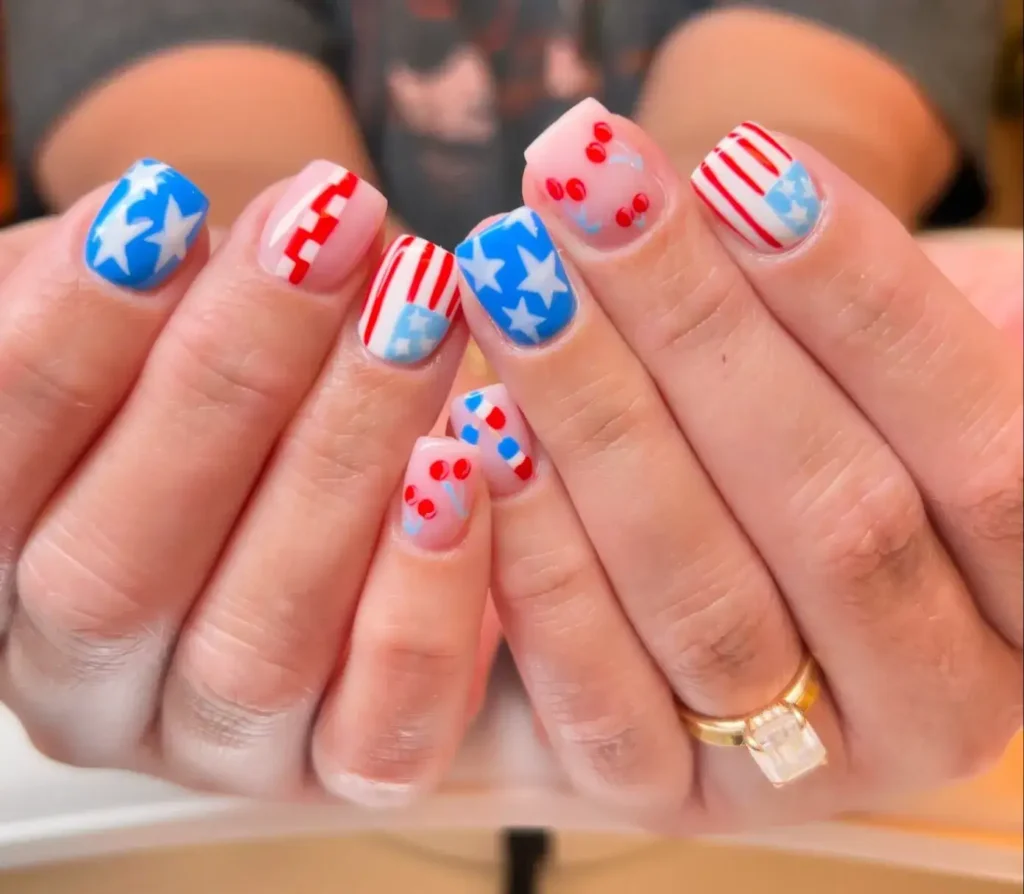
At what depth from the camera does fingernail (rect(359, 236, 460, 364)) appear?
12.8 inches

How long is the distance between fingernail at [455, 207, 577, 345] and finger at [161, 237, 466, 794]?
0.06 ft

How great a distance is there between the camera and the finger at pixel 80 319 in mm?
309

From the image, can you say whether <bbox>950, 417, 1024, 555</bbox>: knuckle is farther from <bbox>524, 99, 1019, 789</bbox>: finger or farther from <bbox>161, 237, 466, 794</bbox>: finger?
<bbox>161, 237, 466, 794</bbox>: finger

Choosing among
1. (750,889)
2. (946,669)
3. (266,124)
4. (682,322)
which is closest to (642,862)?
(750,889)

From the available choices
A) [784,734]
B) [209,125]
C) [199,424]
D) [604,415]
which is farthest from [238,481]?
[209,125]

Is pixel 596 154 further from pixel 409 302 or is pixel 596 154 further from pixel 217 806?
pixel 217 806

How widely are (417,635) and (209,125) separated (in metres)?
0.51

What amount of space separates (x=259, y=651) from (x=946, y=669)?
27 cm

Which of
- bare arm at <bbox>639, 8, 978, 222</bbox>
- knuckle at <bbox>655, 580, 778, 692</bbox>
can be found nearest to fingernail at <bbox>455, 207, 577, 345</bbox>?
knuckle at <bbox>655, 580, 778, 692</bbox>

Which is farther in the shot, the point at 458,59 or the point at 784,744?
the point at 458,59

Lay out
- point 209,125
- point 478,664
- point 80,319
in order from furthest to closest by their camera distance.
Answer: point 209,125 < point 478,664 < point 80,319

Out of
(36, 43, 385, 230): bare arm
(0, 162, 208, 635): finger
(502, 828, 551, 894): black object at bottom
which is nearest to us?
(0, 162, 208, 635): finger

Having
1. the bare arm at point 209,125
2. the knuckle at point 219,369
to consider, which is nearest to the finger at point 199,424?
A: the knuckle at point 219,369

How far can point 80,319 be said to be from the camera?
0.31 m
